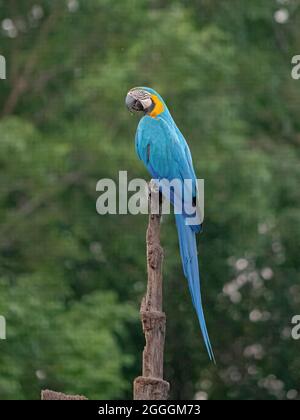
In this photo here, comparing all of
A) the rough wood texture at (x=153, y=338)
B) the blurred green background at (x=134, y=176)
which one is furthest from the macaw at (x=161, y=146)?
the blurred green background at (x=134, y=176)

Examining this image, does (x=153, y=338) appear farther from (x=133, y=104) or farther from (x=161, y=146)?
(x=133, y=104)

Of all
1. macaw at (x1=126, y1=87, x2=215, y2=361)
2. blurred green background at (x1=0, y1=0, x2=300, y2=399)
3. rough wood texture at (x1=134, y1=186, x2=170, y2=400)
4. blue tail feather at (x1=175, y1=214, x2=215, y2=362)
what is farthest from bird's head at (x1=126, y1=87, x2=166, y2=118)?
blurred green background at (x1=0, y1=0, x2=300, y2=399)

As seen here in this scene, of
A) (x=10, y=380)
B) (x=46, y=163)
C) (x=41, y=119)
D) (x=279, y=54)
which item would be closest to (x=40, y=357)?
(x=10, y=380)

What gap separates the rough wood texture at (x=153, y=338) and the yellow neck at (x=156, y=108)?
1042 mm

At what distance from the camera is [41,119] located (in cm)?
1042

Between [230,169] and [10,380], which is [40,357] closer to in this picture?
[10,380]

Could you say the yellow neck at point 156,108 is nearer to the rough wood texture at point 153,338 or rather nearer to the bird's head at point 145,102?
the bird's head at point 145,102

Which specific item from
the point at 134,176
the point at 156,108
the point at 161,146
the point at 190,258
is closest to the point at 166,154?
the point at 161,146

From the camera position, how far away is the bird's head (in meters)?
4.99

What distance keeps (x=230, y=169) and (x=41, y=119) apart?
70.6 inches

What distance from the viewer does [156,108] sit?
16.7 feet

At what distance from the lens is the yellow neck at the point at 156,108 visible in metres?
5.08

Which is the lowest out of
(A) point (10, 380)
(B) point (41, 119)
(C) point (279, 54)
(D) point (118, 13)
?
(A) point (10, 380)

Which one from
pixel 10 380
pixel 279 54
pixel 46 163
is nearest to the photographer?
pixel 10 380
